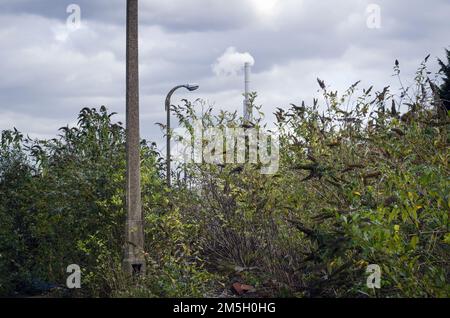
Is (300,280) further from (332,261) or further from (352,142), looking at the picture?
(352,142)

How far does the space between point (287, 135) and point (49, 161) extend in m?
4.25

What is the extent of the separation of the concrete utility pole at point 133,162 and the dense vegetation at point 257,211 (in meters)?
0.29

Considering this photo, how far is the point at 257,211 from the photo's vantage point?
1094cm

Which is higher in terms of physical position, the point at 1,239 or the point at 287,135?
the point at 287,135

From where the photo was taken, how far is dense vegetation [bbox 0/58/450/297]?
8.12 m

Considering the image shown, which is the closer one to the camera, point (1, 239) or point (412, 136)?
point (412, 136)

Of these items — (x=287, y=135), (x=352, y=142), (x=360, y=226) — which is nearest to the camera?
(x=360, y=226)

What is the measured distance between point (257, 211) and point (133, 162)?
79.6 inches

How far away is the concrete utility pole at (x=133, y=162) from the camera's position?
391 inches

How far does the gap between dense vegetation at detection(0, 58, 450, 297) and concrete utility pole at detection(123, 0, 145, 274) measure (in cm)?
29

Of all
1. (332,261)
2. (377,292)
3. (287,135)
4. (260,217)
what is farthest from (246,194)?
(377,292)

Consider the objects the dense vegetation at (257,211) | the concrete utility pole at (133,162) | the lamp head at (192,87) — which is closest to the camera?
the dense vegetation at (257,211)

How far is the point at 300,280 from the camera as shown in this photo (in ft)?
32.5

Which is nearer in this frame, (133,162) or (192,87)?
(133,162)
